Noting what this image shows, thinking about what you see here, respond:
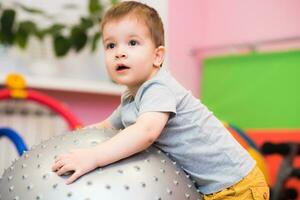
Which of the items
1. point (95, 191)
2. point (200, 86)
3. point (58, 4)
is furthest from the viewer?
point (200, 86)

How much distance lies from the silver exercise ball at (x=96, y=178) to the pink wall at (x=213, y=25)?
178 centimetres

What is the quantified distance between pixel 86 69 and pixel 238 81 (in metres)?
0.81

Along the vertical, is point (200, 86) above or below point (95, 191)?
below

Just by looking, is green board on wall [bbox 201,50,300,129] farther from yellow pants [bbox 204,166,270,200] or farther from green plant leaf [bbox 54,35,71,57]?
yellow pants [bbox 204,166,270,200]

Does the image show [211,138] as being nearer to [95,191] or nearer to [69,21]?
[95,191]

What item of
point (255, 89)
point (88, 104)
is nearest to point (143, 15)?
point (88, 104)

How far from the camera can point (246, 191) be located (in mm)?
1167

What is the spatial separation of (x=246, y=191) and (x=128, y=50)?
404mm

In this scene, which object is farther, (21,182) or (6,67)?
(6,67)

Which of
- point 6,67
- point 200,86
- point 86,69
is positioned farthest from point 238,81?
point 6,67

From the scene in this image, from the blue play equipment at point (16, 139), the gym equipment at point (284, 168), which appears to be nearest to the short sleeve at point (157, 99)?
the blue play equipment at point (16, 139)

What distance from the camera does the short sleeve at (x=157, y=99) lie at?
3.56 feet

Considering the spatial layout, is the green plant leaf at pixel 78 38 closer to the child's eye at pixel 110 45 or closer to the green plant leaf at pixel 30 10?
the green plant leaf at pixel 30 10

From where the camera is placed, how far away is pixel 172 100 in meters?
1.11
